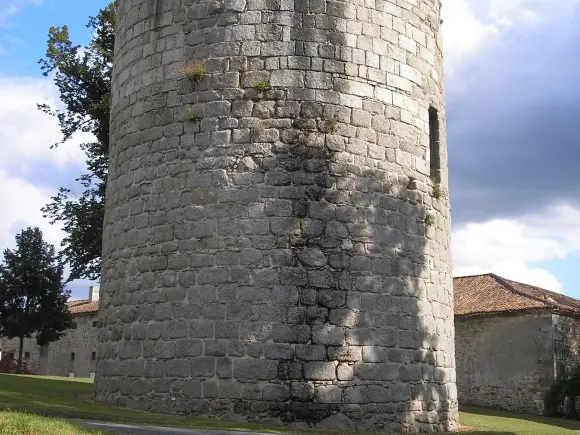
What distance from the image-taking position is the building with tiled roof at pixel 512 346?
76.0 feet

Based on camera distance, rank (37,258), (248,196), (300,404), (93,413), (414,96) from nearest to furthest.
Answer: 1. (93,413)
2. (300,404)
3. (248,196)
4. (414,96)
5. (37,258)

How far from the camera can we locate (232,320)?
9930 mm

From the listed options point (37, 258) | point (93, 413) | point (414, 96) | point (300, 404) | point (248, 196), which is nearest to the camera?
point (93, 413)

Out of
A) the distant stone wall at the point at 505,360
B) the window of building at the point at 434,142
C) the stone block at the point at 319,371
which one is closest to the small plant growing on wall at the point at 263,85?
the window of building at the point at 434,142

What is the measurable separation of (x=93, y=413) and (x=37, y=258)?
30752 millimetres

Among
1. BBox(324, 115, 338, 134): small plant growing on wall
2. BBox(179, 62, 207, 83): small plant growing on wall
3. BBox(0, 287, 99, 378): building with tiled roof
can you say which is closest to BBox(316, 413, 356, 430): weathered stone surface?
BBox(324, 115, 338, 134): small plant growing on wall

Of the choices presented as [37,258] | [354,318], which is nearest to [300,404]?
[354,318]

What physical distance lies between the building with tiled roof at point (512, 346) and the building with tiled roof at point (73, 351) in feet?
74.3

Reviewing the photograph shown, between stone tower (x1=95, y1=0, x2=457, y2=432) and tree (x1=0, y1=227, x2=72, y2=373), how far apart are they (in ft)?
86.5

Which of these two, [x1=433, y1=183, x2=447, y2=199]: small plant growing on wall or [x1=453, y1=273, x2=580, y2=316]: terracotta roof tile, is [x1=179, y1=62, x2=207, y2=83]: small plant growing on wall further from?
[x1=453, y1=273, x2=580, y2=316]: terracotta roof tile

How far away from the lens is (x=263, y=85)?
10562mm

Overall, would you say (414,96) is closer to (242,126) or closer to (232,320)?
(242,126)

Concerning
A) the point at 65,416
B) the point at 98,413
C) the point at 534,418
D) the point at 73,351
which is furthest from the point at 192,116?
the point at 73,351

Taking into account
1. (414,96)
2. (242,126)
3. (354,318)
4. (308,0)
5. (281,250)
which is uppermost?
(308,0)
